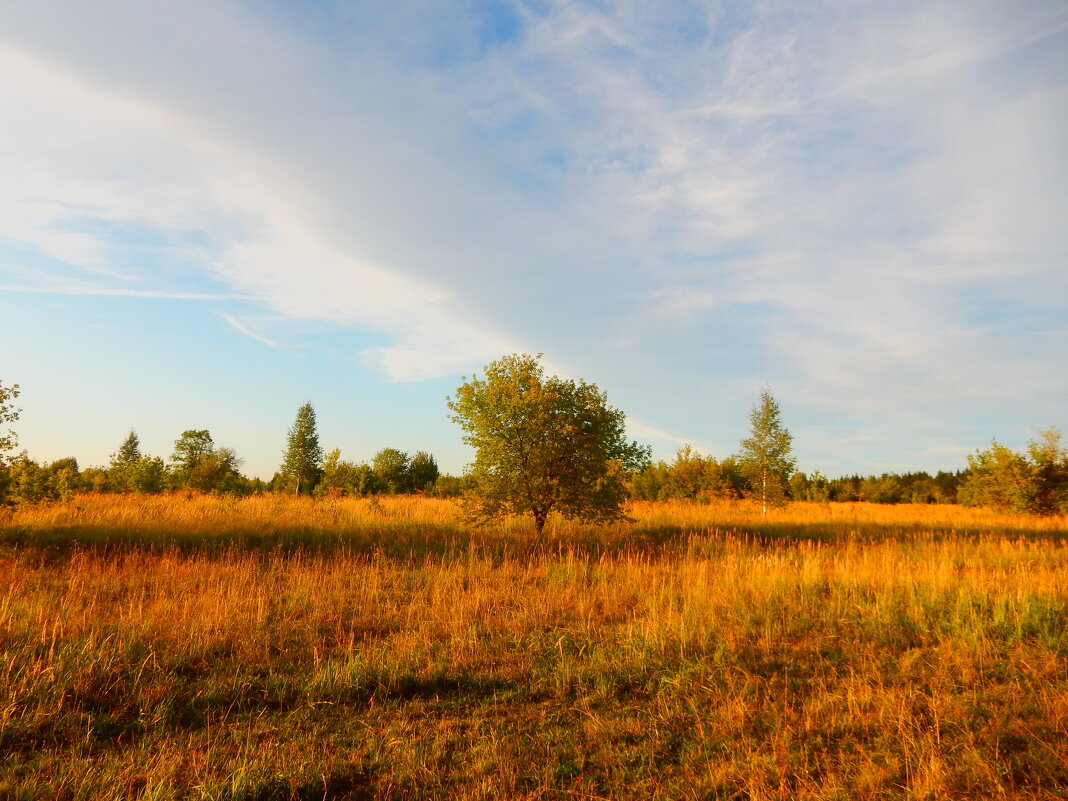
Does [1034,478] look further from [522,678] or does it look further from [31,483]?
[31,483]

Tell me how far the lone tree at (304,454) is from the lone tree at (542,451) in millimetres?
49080

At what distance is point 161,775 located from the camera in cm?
380

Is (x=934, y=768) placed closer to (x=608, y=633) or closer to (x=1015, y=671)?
(x=1015, y=671)

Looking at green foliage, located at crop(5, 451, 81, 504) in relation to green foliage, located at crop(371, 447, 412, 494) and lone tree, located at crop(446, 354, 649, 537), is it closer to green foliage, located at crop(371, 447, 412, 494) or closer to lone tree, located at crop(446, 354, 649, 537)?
lone tree, located at crop(446, 354, 649, 537)

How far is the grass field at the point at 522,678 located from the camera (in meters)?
3.91

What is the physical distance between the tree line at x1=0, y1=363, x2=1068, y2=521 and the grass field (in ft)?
8.64

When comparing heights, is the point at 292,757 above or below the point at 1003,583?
below

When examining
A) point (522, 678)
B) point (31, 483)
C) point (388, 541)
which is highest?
point (31, 483)

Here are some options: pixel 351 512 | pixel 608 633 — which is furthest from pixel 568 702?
pixel 351 512

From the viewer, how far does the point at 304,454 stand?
60125mm

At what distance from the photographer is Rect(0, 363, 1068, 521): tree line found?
13266 millimetres

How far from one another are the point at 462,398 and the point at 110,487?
34130 mm

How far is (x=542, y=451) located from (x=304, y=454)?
5452cm

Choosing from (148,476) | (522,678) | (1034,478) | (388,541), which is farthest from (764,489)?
(148,476)
